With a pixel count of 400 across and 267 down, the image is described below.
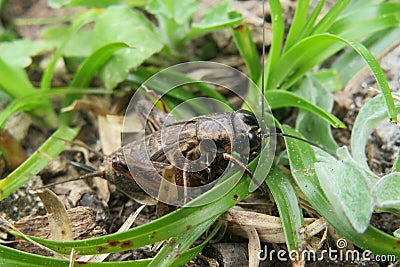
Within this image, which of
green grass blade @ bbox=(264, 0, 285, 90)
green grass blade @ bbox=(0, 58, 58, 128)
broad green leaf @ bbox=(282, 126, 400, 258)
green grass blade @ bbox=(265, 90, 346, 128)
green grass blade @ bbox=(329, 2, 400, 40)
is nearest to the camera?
broad green leaf @ bbox=(282, 126, 400, 258)

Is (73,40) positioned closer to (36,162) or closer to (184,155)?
(36,162)

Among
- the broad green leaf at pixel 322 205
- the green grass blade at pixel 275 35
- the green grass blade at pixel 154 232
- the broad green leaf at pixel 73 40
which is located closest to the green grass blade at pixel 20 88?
the broad green leaf at pixel 73 40

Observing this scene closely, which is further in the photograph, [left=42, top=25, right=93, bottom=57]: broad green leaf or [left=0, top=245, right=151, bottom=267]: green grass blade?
[left=42, top=25, right=93, bottom=57]: broad green leaf

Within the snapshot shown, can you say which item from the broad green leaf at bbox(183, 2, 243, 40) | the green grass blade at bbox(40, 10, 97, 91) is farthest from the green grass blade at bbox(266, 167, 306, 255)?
the green grass blade at bbox(40, 10, 97, 91)

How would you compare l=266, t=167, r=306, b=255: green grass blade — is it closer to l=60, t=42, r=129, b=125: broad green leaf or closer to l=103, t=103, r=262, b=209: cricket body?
l=103, t=103, r=262, b=209: cricket body

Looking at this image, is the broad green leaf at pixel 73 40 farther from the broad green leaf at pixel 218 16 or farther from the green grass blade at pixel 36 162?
the broad green leaf at pixel 218 16

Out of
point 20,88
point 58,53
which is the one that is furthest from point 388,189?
point 20,88
